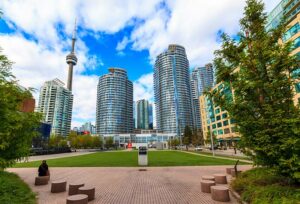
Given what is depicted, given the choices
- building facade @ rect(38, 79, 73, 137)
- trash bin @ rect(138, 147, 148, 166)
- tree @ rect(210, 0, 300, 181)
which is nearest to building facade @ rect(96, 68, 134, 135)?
building facade @ rect(38, 79, 73, 137)

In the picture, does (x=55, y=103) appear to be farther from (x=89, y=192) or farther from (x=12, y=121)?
(x=89, y=192)

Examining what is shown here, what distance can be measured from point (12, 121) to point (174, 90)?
156 m

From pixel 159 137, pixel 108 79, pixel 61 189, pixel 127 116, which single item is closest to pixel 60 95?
pixel 108 79

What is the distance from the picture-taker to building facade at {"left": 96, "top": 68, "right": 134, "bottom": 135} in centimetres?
16712

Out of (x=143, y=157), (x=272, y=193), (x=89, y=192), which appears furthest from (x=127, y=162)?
(x=272, y=193)

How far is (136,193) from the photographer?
875cm

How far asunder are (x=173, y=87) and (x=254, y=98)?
154462 millimetres

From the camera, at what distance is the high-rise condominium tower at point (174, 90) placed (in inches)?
6319

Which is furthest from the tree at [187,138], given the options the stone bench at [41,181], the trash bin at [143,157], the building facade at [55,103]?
the building facade at [55,103]

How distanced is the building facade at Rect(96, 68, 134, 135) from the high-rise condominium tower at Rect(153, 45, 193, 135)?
37739 mm

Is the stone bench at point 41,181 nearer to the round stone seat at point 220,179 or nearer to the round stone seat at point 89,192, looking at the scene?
the round stone seat at point 89,192

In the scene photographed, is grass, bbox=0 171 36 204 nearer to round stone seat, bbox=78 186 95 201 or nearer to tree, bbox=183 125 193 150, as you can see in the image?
round stone seat, bbox=78 186 95 201

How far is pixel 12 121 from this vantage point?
7.24m

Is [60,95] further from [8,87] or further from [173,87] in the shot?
[8,87]
